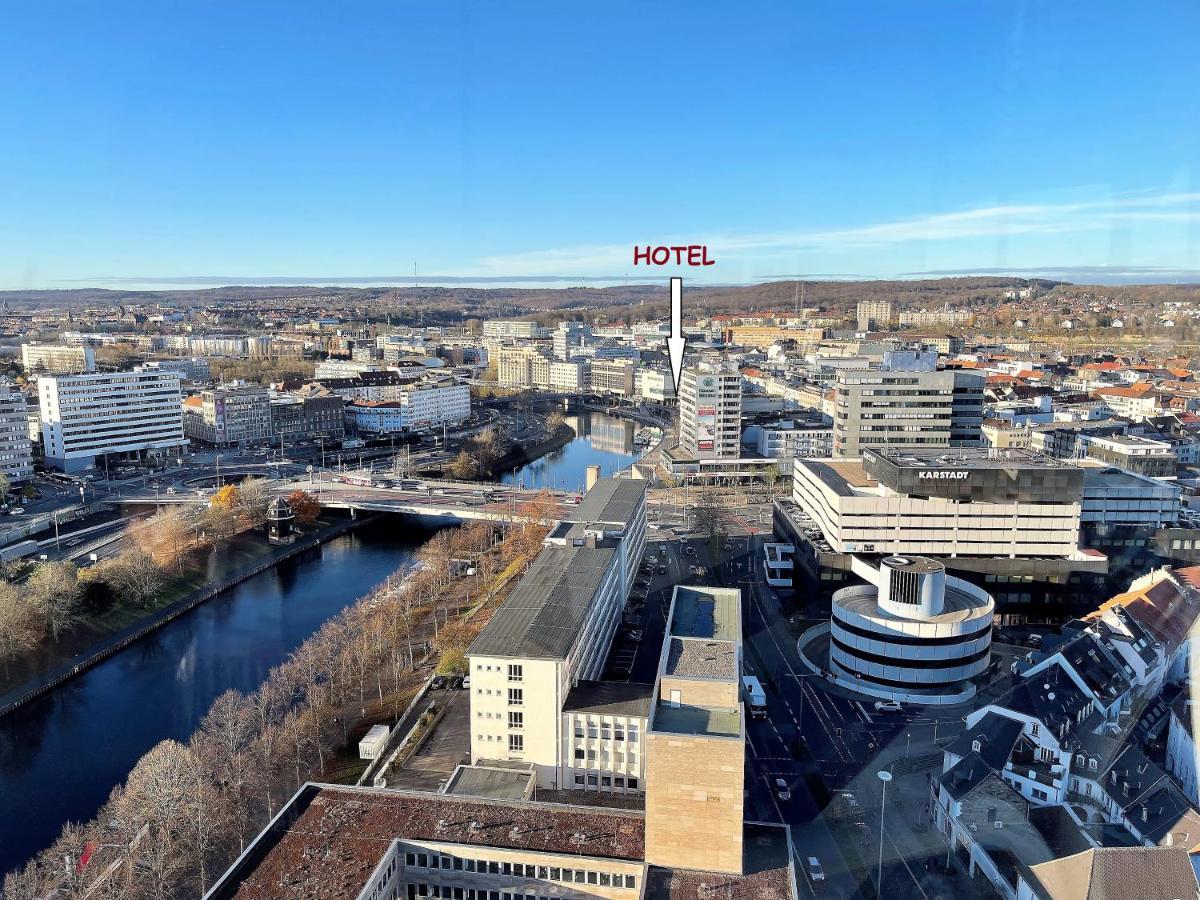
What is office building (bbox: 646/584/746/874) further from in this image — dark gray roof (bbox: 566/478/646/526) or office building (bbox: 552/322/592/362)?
office building (bbox: 552/322/592/362)

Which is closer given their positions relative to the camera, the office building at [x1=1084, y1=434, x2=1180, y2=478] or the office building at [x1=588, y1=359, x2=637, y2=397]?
the office building at [x1=1084, y1=434, x2=1180, y2=478]

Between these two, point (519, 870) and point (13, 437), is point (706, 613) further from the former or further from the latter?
point (13, 437)

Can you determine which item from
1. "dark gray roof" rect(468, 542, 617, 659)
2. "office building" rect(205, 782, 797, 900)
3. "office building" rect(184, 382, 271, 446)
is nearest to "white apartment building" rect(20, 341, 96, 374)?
"office building" rect(184, 382, 271, 446)

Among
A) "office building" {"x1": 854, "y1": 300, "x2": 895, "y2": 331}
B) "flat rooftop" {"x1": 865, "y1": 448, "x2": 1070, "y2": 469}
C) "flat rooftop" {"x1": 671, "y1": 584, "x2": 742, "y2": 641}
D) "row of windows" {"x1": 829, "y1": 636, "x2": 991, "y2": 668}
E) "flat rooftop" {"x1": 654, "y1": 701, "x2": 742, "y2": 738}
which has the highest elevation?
"office building" {"x1": 854, "y1": 300, "x2": 895, "y2": 331}

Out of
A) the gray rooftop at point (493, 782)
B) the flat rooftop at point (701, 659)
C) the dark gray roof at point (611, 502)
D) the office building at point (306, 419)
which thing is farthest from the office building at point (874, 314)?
the gray rooftop at point (493, 782)

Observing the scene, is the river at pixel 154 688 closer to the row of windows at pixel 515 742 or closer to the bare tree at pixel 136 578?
the bare tree at pixel 136 578

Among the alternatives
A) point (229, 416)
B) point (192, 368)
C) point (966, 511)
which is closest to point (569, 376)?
point (192, 368)

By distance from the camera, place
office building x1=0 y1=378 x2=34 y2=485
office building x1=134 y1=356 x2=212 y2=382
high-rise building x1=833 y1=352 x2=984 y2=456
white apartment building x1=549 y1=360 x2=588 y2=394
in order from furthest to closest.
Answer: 1. white apartment building x1=549 y1=360 x2=588 y2=394
2. office building x1=134 y1=356 x2=212 y2=382
3. office building x1=0 y1=378 x2=34 y2=485
4. high-rise building x1=833 y1=352 x2=984 y2=456
